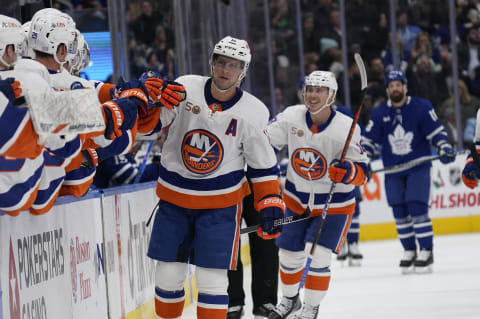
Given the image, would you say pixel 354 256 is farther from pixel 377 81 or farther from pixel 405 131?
pixel 377 81

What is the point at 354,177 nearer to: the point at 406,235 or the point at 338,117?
the point at 338,117

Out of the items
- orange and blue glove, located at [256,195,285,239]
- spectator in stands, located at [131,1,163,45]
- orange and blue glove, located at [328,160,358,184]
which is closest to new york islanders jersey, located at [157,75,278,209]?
orange and blue glove, located at [256,195,285,239]

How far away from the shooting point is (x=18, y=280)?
8.90 ft

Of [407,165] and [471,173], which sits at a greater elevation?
[471,173]

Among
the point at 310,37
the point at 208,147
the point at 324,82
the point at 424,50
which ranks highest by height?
the point at 310,37

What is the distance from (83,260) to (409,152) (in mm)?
3605

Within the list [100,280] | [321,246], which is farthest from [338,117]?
[100,280]

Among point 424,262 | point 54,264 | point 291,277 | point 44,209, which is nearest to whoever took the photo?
point 44,209

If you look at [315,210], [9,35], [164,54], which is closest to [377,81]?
[164,54]

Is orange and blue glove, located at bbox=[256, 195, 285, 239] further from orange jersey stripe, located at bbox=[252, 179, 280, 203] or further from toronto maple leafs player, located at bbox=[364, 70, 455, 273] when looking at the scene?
toronto maple leafs player, located at bbox=[364, 70, 455, 273]

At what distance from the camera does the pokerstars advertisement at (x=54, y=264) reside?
8.75 ft

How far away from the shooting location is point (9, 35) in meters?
2.72

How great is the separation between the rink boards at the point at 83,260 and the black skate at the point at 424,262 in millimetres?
1828

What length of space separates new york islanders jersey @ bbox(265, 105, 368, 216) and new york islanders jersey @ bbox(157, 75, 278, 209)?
988 millimetres
